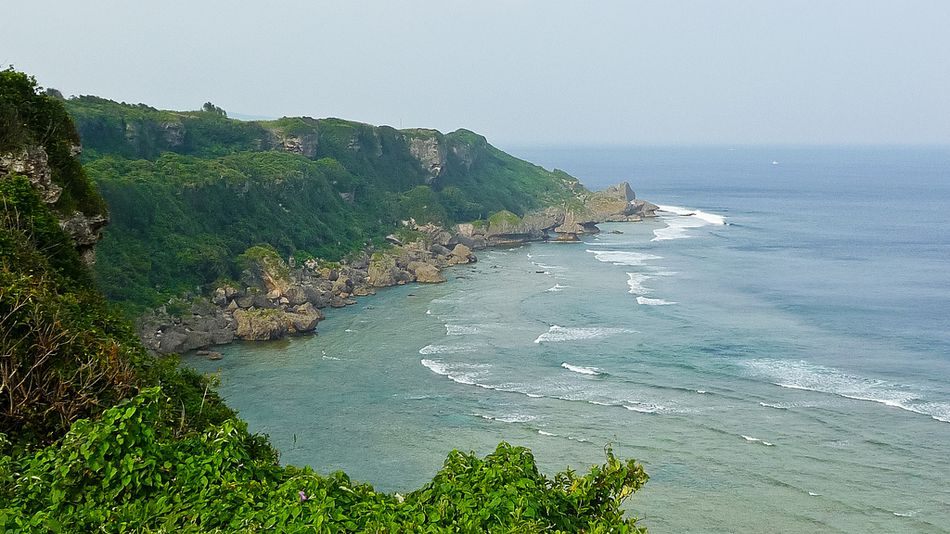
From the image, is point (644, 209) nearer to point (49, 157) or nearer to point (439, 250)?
point (439, 250)

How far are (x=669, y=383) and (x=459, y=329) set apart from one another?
53.3 feet

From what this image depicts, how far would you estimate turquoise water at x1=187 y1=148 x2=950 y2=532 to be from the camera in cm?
2800

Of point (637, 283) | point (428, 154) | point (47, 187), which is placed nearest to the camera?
point (47, 187)

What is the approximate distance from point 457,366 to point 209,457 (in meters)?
33.5

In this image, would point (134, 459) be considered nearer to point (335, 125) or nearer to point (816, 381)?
point (816, 381)

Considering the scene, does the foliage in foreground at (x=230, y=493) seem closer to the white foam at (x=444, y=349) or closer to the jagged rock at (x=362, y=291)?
the white foam at (x=444, y=349)

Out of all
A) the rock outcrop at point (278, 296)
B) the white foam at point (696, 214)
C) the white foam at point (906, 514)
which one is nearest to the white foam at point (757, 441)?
the white foam at point (906, 514)

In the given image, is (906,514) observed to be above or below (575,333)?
below

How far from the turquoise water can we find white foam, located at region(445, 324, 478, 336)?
20 cm

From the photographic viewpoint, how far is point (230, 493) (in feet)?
27.9

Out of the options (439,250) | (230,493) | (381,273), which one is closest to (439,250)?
(439,250)

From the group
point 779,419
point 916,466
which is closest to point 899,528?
point 916,466

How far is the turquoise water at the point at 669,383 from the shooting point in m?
28.0

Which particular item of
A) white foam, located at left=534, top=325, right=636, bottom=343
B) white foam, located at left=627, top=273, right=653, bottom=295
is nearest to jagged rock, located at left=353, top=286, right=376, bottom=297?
white foam, located at left=534, top=325, right=636, bottom=343
